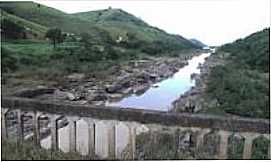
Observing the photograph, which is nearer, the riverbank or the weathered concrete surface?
the weathered concrete surface

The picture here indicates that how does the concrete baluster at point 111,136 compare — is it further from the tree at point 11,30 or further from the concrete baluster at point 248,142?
the tree at point 11,30

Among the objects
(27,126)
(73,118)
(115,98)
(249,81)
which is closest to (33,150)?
(73,118)

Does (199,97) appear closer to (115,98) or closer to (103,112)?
(115,98)

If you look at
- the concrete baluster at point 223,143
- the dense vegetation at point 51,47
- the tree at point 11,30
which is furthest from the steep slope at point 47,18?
the concrete baluster at point 223,143

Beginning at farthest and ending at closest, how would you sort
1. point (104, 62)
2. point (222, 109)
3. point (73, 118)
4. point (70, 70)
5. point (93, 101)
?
point (104, 62), point (70, 70), point (93, 101), point (222, 109), point (73, 118)

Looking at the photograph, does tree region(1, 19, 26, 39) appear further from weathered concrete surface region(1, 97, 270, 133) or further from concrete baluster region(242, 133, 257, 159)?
concrete baluster region(242, 133, 257, 159)

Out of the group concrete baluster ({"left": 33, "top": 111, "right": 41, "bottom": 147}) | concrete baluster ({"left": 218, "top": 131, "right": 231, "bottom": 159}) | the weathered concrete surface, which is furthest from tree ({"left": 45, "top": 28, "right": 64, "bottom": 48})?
concrete baluster ({"left": 218, "top": 131, "right": 231, "bottom": 159})

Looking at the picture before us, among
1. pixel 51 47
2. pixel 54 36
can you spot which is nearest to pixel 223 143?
pixel 51 47

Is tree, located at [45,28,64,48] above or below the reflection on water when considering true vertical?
above
